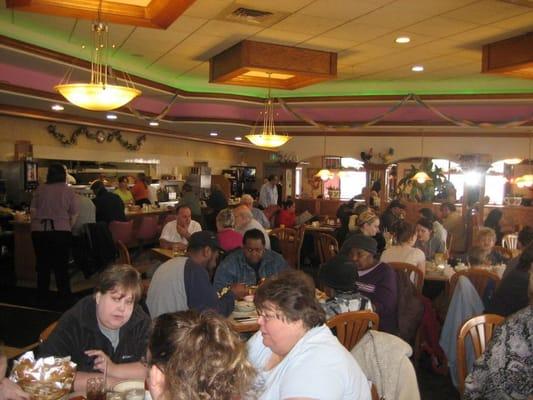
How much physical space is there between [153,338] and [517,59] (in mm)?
5466

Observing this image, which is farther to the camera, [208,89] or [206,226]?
[206,226]

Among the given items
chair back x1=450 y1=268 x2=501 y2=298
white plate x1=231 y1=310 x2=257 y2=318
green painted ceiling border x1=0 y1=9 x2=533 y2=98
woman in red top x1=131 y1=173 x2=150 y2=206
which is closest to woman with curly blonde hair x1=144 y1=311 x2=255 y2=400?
white plate x1=231 y1=310 x2=257 y2=318

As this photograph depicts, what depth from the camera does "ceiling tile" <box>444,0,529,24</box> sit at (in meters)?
4.57

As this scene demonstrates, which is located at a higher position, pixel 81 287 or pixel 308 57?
pixel 308 57

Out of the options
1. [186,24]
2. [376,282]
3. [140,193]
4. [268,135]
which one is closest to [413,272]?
[376,282]

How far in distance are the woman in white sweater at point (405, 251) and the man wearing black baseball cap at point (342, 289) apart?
1.82 metres

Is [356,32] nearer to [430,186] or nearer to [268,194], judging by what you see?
[430,186]

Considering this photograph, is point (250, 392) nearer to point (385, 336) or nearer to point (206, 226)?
point (385, 336)

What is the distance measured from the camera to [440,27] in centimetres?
527

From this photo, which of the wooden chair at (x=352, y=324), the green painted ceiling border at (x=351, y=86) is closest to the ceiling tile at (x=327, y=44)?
the green painted ceiling border at (x=351, y=86)

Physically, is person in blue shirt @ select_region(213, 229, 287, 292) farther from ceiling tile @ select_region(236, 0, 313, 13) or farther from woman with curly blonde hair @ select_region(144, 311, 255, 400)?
woman with curly blonde hair @ select_region(144, 311, 255, 400)

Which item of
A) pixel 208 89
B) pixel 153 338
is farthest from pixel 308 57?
pixel 153 338

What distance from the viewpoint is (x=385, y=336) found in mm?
2348

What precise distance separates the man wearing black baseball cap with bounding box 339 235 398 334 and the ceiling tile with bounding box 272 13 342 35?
2345 mm
